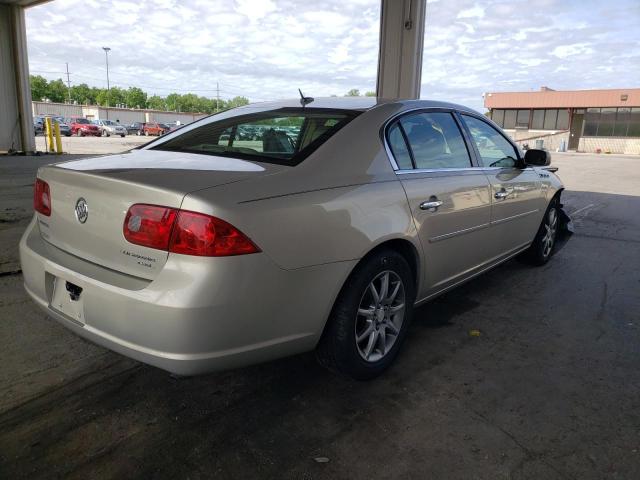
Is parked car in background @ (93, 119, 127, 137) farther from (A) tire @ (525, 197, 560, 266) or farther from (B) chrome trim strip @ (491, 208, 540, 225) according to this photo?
(B) chrome trim strip @ (491, 208, 540, 225)

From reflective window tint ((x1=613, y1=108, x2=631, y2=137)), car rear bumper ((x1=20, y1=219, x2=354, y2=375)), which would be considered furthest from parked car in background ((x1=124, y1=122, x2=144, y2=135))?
car rear bumper ((x1=20, y1=219, x2=354, y2=375))

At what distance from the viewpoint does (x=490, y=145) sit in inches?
157

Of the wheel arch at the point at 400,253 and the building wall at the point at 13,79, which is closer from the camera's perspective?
→ the wheel arch at the point at 400,253

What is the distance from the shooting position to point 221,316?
6.49 ft

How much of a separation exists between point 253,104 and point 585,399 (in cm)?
279

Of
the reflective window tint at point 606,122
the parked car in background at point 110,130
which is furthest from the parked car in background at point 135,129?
the reflective window tint at point 606,122

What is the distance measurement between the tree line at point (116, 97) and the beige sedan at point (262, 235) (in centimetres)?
7829

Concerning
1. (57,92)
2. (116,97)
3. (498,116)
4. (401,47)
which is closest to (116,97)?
(116,97)

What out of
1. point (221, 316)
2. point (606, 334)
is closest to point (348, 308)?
point (221, 316)

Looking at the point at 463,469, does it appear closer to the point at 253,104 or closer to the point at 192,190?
the point at 192,190

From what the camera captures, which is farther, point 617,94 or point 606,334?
point 617,94

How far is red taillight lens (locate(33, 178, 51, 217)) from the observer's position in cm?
254

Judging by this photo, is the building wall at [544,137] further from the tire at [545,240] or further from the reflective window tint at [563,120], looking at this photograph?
the tire at [545,240]

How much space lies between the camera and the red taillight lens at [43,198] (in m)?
2.54
